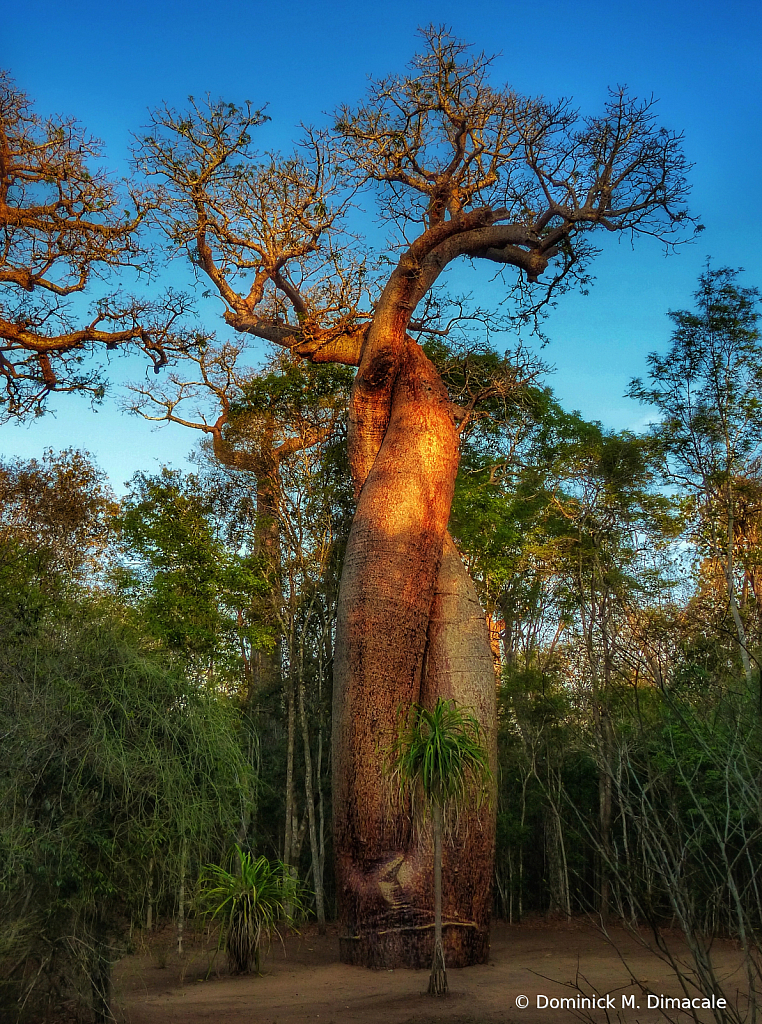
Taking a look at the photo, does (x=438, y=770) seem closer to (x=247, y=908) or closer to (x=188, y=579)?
(x=247, y=908)

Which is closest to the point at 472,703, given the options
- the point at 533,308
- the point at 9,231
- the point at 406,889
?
the point at 406,889

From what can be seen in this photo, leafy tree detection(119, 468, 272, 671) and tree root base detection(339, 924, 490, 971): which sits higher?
leafy tree detection(119, 468, 272, 671)

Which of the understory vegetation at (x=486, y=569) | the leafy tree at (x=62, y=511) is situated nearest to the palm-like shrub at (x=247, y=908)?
the understory vegetation at (x=486, y=569)

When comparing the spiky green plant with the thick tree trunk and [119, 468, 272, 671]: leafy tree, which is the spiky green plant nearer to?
the thick tree trunk

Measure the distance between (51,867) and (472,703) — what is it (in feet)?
14.9

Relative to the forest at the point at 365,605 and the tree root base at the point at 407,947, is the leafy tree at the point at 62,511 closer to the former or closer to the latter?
the forest at the point at 365,605

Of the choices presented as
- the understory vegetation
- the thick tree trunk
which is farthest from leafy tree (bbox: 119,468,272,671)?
the thick tree trunk

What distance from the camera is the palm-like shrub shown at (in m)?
7.55

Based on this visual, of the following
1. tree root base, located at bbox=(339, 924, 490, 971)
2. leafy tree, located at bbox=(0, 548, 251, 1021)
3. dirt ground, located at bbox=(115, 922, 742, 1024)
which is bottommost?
dirt ground, located at bbox=(115, 922, 742, 1024)

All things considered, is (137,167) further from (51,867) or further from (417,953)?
(417,953)

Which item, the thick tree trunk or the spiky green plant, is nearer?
the spiky green plant

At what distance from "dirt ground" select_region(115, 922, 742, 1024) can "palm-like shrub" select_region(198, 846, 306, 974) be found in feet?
0.73

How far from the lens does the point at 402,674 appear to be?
7973 mm

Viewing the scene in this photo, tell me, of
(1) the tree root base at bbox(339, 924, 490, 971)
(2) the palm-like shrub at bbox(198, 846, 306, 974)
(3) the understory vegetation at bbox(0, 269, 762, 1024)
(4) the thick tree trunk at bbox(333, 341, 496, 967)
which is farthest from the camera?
(3) the understory vegetation at bbox(0, 269, 762, 1024)
